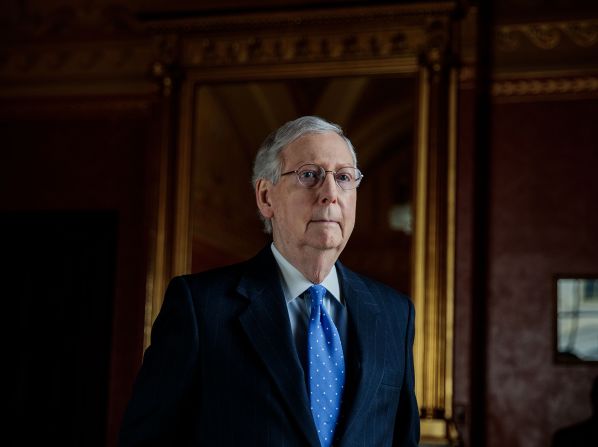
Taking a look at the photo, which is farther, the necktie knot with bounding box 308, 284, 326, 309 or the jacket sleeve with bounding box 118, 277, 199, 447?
the necktie knot with bounding box 308, 284, 326, 309

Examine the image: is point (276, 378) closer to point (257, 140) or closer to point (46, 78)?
point (257, 140)

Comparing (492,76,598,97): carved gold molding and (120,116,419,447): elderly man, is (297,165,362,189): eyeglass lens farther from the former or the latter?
(492,76,598,97): carved gold molding

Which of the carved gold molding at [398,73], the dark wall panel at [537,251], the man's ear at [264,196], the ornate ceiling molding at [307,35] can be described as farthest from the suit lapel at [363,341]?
the ornate ceiling molding at [307,35]

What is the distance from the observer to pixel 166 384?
4.07ft

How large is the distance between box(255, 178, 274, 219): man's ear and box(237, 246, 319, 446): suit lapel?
0.09 metres

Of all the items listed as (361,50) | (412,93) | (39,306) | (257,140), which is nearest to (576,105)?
(412,93)

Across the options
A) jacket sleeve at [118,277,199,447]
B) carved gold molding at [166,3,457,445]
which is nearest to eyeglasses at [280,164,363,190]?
jacket sleeve at [118,277,199,447]

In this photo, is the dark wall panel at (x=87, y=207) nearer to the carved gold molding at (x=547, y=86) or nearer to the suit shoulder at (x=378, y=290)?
the carved gold molding at (x=547, y=86)

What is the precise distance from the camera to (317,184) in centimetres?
133

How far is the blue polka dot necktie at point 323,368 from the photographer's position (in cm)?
126

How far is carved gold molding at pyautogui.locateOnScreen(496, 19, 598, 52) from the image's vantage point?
4.10 m

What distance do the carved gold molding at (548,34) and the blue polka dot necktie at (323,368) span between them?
10.5ft

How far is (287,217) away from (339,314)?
222mm

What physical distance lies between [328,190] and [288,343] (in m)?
0.29
